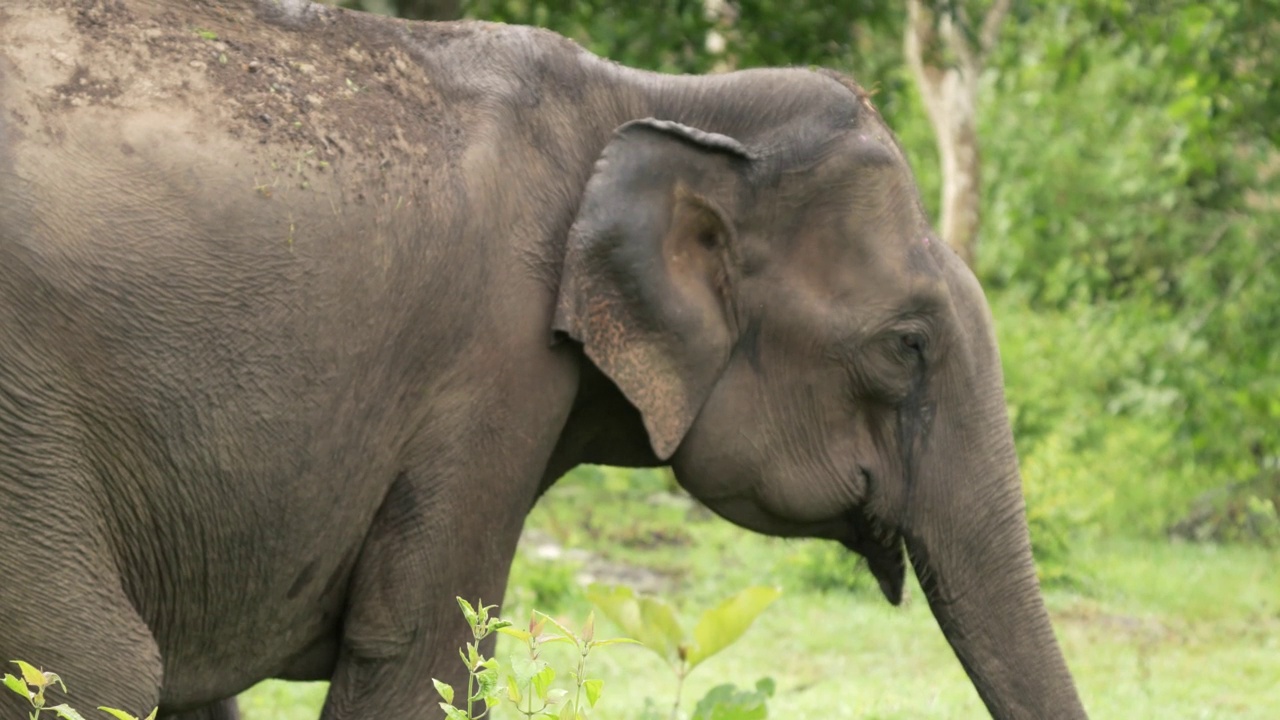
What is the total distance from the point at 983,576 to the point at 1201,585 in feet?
23.7

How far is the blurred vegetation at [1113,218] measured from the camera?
8281mm

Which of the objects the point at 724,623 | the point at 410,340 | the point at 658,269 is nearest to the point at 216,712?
the point at 410,340

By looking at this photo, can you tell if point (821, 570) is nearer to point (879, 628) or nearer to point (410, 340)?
point (879, 628)

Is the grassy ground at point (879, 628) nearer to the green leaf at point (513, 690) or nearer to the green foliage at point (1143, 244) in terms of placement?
the green foliage at point (1143, 244)

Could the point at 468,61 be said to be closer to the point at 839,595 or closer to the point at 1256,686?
the point at 1256,686

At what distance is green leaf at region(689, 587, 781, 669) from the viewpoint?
121 inches

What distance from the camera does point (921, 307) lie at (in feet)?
13.7

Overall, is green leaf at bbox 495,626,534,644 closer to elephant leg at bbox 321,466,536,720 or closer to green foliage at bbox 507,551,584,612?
elephant leg at bbox 321,466,536,720

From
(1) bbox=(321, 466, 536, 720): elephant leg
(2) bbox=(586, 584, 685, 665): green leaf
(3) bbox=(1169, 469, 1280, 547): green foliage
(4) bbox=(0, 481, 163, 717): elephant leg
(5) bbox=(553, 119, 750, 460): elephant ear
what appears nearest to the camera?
(2) bbox=(586, 584, 685, 665): green leaf

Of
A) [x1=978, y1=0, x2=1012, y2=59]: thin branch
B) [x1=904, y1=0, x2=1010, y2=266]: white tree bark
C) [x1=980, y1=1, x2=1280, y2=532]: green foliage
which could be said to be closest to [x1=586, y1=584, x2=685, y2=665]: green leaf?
[x1=980, y1=1, x2=1280, y2=532]: green foliage

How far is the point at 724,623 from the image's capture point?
3.08 metres

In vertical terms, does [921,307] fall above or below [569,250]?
below

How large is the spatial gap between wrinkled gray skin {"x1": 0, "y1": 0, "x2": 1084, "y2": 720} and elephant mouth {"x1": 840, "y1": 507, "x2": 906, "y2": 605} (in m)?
0.01

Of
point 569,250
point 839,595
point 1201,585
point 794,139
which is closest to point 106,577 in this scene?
point 569,250
